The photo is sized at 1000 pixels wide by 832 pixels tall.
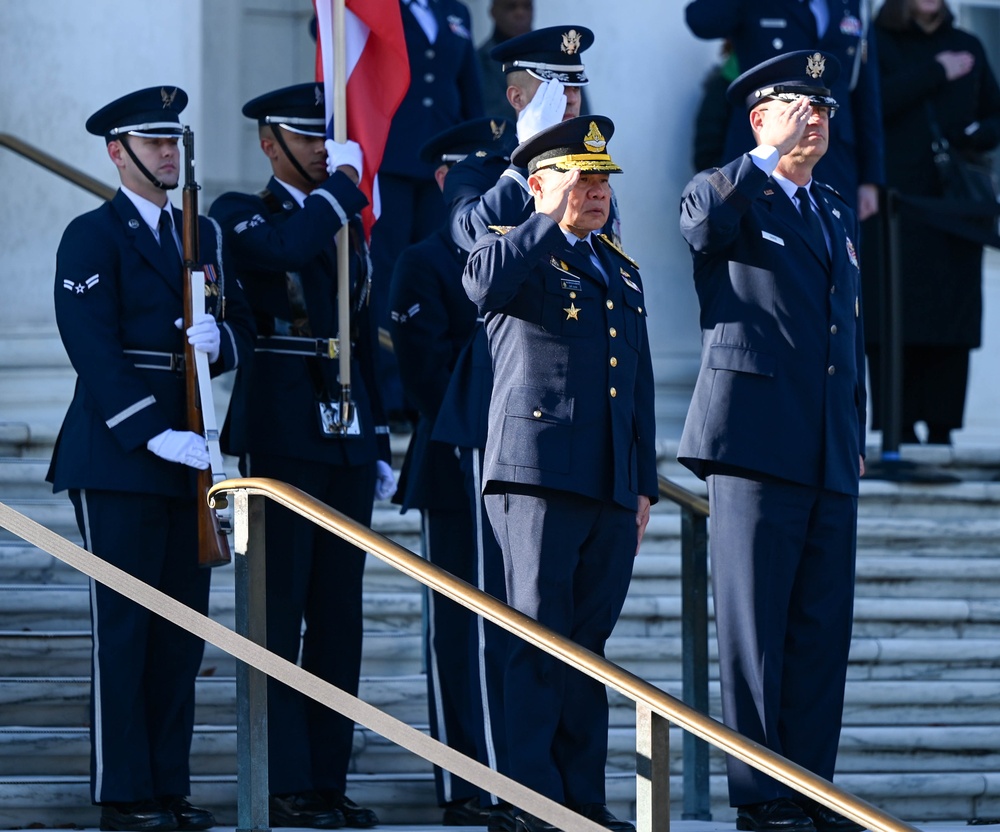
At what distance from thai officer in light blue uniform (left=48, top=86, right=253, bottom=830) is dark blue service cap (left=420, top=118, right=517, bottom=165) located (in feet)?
2.63

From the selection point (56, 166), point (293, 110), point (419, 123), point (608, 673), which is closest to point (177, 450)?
point (293, 110)

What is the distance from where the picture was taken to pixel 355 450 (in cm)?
584

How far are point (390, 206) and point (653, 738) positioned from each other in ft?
13.1

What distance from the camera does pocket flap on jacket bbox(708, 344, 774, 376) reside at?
5367 millimetres

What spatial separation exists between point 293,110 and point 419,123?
1.93 meters

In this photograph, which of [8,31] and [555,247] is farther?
[8,31]

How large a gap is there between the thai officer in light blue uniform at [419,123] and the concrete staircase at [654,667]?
94cm

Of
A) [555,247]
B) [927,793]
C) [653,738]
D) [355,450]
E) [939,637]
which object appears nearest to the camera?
[653,738]

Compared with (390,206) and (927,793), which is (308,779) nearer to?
(927,793)

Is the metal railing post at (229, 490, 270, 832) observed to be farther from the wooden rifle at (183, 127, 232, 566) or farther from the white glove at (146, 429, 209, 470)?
the white glove at (146, 429, 209, 470)

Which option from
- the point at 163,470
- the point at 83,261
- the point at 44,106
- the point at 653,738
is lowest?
the point at 653,738

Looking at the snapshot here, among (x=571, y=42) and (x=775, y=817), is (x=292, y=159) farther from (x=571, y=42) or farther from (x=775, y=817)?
(x=775, y=817)

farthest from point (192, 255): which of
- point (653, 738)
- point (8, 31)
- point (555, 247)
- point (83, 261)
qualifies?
point (8, 31)

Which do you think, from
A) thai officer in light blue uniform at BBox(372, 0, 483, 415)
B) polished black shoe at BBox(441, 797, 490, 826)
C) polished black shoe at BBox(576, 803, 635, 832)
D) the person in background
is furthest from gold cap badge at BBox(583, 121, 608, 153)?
the person in background
